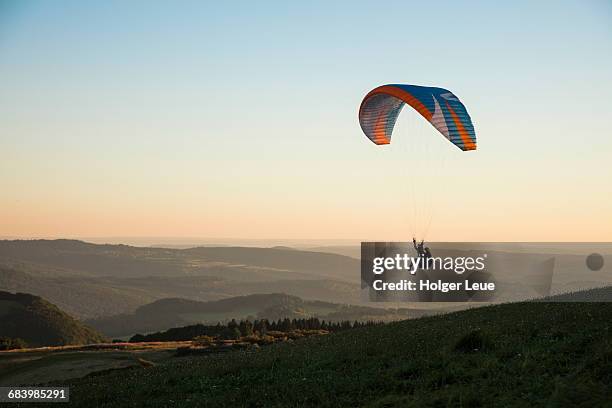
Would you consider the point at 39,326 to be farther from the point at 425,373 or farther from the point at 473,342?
the point at 425,373

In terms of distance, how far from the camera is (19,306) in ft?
636

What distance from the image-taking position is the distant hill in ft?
561

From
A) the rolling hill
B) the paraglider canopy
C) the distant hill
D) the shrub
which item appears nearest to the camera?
the rolling hill

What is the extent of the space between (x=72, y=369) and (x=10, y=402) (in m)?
13.9

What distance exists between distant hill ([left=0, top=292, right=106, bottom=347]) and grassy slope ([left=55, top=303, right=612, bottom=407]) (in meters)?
150

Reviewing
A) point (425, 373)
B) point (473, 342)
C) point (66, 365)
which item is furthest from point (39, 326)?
point (425, 373)

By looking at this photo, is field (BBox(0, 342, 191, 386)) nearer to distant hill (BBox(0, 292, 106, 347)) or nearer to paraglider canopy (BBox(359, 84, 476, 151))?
paraglider canopy (BBox(359, 84, 476, 151))

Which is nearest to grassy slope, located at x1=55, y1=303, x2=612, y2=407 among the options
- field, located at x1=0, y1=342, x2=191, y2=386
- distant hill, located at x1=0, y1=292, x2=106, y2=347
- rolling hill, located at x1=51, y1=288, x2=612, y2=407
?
rolling hill, located at x1=51, y1=288, x2=612, y2=407

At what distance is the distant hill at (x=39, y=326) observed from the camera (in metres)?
171

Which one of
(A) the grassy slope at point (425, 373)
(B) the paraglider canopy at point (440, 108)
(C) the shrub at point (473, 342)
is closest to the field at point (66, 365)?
(A) the grassy slope at point (425, 373)

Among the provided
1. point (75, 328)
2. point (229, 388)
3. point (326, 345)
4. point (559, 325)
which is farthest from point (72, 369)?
point (75, 328)

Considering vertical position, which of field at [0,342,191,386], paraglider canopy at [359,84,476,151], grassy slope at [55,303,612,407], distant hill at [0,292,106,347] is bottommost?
distant hill at [0,292,106,347]

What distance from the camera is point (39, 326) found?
591ft

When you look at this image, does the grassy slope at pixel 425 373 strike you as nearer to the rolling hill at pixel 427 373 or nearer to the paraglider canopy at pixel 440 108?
the rolling hill at pixel 427 373
